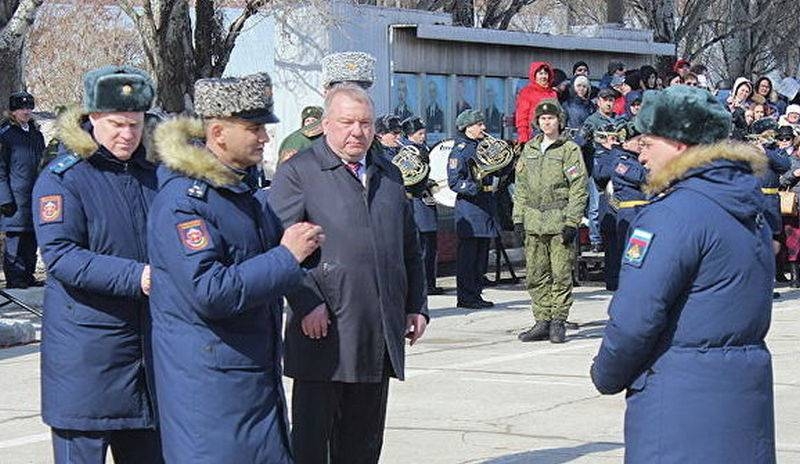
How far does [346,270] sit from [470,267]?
8915 millimetres

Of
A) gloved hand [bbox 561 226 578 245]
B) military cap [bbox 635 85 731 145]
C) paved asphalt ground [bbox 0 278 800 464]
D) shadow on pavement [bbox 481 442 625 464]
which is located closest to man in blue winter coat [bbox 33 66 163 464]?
military cap [bbox 635 85 731 145]

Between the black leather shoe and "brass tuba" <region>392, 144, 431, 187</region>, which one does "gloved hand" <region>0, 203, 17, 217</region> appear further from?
the black leather shoe

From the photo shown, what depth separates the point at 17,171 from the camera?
16.8 metres

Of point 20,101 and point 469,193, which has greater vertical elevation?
point 20,101

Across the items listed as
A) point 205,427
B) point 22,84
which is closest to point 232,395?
point 205,427

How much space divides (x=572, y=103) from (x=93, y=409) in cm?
1430

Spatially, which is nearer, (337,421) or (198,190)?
(198,190)

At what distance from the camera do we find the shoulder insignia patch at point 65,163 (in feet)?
20.6

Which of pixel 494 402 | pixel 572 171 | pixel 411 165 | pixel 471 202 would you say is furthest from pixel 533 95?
pixel 494 402

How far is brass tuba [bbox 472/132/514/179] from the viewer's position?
15.8 metres

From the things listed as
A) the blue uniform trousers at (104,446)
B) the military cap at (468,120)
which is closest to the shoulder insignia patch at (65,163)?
the blue uniform trousers at (104,446)

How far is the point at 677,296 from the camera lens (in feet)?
16.7

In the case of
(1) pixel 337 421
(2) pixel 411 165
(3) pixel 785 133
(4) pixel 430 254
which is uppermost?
(3) pixel 785 133

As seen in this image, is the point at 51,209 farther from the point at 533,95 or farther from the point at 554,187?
the point at 533,95
